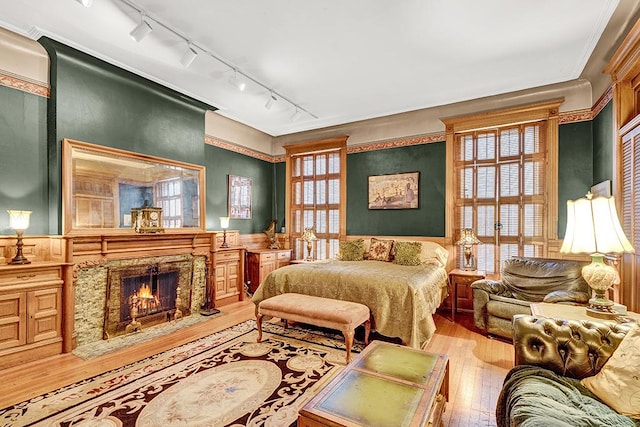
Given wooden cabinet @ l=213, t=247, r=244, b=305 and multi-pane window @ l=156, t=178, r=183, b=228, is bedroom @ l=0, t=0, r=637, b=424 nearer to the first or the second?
multi-pane window @ l=156, t=178, r=183, b=228

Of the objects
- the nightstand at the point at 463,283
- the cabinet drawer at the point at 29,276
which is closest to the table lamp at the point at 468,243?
the nightstand at the point at 463,283

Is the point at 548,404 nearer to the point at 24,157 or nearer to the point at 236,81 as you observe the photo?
the point at 236,81

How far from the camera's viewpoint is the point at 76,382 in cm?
259

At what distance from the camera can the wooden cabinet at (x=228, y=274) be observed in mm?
4848

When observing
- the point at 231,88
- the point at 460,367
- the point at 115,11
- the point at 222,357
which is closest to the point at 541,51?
the point at 460,367

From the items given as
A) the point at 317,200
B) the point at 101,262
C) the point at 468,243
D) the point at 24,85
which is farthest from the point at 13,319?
the point at 468,243

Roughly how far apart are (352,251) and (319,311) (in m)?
2.00

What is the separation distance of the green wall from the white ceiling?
3.50 feet

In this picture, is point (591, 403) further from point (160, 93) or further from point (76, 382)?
point (160, 93)

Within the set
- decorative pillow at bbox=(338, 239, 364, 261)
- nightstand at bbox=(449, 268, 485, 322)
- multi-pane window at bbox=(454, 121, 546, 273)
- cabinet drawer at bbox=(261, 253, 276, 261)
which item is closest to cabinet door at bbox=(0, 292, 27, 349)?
cabinet drawer at bbox=(261, 253, 276, 261)

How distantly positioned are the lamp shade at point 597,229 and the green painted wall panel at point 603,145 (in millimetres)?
1861

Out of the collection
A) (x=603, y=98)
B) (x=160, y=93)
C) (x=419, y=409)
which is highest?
(x=160, y=93)

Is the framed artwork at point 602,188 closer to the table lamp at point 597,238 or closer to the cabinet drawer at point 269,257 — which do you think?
the table lamp at point 597,238

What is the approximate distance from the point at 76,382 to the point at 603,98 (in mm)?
6133
